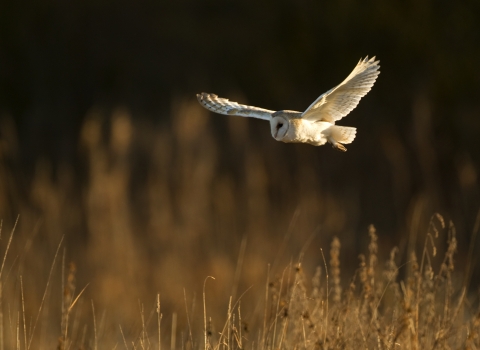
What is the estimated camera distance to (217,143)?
7.96m

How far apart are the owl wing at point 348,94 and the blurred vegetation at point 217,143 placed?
697mm

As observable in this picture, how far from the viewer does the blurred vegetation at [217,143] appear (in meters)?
5.89

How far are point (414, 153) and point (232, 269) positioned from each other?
2947 mm

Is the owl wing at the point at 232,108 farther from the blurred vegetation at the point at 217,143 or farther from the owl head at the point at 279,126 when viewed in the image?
Answer: the blurred vegetation at the point at 217,143

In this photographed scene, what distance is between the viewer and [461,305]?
2.39 meters

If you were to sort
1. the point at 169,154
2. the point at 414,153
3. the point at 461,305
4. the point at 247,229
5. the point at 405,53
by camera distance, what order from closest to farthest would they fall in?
the point at 461,305
the point at 247,229
the point at 169,154
the point at 414,153
the point at 405,53

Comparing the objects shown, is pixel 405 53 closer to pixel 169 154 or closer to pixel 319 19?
pixel 319 19

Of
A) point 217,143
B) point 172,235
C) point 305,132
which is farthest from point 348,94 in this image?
Answer: point 217,143

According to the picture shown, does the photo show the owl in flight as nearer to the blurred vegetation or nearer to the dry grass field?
the blurred vegetation

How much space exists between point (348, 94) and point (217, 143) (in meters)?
5.78

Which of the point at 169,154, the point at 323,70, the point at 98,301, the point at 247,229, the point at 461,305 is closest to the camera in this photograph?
the point at 461,305

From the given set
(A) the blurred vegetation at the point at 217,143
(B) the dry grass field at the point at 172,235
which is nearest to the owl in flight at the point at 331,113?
(A) the blurred vegetation at the point at 217,143

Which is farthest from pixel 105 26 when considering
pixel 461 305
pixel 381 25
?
pixel 461 305

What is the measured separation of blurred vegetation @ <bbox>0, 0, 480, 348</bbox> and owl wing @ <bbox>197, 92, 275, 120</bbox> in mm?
528
